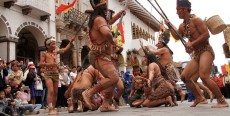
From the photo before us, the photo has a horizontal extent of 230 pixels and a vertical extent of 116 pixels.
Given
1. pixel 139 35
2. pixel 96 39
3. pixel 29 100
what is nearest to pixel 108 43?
pixel 96 39

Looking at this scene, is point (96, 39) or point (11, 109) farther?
point (11, 109)

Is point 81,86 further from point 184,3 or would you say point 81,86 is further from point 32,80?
point 32,80

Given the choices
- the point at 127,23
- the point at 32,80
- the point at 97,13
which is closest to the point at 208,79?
the point at 97,13

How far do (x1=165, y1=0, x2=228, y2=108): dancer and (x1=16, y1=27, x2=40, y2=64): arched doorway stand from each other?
47.8 ft

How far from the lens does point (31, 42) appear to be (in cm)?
2030

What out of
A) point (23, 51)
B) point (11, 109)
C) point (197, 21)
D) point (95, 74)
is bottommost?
point (11, 109)

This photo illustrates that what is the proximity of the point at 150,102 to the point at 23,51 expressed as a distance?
14.4 meters

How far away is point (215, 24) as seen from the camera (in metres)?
6.20

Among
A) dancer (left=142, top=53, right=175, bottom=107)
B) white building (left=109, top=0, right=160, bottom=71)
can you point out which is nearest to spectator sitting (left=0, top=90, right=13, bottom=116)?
dancer (left=142, top=53, right=175, bottom=107)

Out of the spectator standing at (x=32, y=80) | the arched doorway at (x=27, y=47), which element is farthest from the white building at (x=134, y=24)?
the spectator standing at (x=32, y=80)

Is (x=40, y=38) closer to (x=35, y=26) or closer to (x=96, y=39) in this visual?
(x=35, y=26)

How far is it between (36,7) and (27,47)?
3.85 m

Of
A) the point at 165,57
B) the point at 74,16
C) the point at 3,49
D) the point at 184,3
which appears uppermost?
the point at 74,16

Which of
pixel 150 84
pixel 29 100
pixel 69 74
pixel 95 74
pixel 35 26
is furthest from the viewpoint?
pixel 35 26
